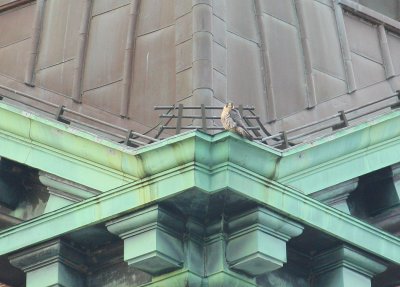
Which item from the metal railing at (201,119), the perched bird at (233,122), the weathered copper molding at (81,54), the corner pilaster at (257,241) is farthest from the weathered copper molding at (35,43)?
the corner pilaster at (257,241)

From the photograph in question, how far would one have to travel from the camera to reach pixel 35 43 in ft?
121

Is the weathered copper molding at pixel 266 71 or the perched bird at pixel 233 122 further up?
the weathered copper molding at pixel 266 71

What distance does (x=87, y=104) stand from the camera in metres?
34.7

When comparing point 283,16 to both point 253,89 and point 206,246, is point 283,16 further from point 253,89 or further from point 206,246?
point 206,246

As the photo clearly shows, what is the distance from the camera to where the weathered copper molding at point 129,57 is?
34.1 meters

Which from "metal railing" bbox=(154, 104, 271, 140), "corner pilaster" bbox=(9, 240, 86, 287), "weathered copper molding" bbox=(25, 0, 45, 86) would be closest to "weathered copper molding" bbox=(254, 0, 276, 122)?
"metal railing" bbox=(154, 104, 271, 140)

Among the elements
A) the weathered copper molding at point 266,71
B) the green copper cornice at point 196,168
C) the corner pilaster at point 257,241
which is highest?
the weathered copper molding at point 266,71

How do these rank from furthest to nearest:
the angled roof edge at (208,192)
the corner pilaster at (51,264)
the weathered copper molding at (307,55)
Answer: the weathered copper molding at (307,55), the corner pilaster at (51,264), the angled roof edge at (208,192)

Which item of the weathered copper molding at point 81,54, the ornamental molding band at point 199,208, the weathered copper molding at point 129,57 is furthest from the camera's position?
the weathered copper molding at point 81,54

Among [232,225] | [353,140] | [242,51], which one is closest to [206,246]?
[232,225]

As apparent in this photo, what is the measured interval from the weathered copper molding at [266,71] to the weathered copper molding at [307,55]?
83 cm

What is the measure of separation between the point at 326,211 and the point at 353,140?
1491mm

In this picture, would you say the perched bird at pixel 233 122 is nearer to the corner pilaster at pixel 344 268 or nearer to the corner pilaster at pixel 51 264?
the corner pilaster at pixel 344 268

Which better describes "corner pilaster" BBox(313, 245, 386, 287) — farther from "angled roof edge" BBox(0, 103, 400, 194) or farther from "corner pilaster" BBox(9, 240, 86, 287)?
"corner pilaster" BBox(9, 240, 86, 287)
